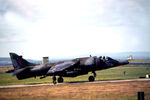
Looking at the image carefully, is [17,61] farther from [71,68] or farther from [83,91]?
[83,91]

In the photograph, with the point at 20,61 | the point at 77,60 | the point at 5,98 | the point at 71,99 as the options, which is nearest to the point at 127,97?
the point at 71,99

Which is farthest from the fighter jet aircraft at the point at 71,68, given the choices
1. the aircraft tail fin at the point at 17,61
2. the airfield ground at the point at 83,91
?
the airfield ground at the point at 83,91

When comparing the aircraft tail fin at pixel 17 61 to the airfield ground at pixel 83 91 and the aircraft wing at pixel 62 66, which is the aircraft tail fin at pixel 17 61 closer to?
the aircraft wing at pixel 62 66

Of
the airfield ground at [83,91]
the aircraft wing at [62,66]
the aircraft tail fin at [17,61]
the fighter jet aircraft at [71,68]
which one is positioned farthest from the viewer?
the aircraft tail fin at [17,61]

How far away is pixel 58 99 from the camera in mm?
19219

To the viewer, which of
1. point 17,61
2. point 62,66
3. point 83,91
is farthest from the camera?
point 17,61

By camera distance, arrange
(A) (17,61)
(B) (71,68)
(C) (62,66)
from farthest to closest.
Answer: (A) (17,61)
(B) (71,68)
(C) (62,66)

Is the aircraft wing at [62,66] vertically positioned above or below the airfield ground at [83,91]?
above

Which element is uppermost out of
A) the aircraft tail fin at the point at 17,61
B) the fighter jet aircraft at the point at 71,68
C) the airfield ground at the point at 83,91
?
the aircraft tail fin at the point at 17,61

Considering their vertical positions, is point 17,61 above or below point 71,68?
above

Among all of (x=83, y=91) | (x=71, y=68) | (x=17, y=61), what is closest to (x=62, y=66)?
(x=71, y=68)

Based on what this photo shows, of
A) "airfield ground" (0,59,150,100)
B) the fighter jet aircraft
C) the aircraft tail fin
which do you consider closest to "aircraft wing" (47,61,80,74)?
the fighter jet aircraft

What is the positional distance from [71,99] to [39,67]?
1623 cm

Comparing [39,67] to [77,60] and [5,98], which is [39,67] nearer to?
[77,60]
